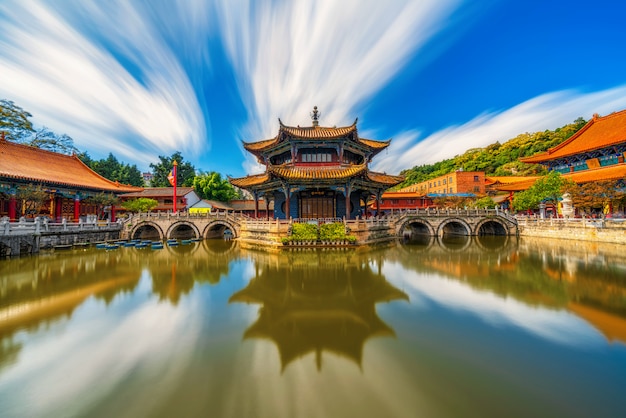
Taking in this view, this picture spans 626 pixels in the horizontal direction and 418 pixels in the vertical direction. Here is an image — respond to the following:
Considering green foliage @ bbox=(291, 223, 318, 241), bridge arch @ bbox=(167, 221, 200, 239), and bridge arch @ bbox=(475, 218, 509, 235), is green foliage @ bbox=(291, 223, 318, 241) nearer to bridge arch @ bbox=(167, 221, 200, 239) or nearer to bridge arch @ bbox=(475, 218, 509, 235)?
bridge arch @ bbox=(167, 221, 200, 239)

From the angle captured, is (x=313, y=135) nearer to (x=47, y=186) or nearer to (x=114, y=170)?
(x=47, y=186)

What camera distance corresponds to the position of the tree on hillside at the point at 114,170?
5431cm

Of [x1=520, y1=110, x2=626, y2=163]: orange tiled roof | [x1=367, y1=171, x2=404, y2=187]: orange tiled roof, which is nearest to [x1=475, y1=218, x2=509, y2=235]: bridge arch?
[x1=520, y1=110, x2=626, y2=163]: orange tiled roof

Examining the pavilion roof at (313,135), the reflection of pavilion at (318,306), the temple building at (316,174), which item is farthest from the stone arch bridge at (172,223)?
the reflection of pavilion at (318,306)

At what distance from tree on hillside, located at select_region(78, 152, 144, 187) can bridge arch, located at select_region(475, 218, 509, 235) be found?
6267 centimetres

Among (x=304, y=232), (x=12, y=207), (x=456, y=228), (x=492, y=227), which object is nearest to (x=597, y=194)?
(x=492, y=227)

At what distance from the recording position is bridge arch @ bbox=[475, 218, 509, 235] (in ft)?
93.3

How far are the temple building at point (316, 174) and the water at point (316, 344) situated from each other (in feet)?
31.9

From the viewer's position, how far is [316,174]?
21.0 metres

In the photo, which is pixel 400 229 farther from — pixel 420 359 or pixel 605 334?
pixel 420 359

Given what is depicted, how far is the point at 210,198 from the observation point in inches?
1762

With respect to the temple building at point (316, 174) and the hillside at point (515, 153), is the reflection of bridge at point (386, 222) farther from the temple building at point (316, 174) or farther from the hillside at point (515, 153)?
the hillside at point (515, 153)

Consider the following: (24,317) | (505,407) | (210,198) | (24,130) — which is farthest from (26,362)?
(24,130)

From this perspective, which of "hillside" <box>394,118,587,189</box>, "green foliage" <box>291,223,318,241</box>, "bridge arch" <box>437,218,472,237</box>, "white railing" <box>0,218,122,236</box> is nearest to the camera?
"white railing" <box>0,218,122,236</box>
